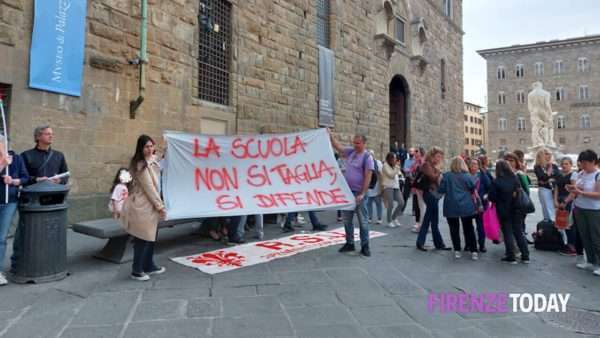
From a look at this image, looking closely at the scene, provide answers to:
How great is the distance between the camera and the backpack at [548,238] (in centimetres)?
582

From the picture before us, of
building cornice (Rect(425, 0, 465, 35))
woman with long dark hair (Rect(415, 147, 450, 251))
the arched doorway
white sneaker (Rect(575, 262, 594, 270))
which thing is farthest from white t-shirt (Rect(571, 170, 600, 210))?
building cornice (Rect(425, 0, 465, 35))

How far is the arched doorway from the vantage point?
18.9 m

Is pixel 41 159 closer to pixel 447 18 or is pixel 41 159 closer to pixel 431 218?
pixel 431 218

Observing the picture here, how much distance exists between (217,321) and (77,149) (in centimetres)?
518

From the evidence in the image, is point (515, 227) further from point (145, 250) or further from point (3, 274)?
point (3, 274)

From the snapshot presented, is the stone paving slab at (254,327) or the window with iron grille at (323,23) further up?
the window with iron grille at (323,23)

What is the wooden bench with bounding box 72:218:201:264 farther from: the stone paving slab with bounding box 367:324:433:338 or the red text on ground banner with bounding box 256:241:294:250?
the stone paving slab with bounding box 367:324:433:338

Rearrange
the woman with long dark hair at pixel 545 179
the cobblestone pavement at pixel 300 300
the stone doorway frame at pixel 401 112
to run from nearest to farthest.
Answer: the cobblestone pavement at pixel 300 300 < the woman with long dark hair at pixel 545 179 < the stone doorway frame at pixel 401 112

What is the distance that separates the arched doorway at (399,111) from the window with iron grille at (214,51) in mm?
11221

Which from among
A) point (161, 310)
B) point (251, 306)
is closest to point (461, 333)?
point (251, 306)

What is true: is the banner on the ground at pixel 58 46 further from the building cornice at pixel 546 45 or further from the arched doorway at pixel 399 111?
the building cornice at pixel 546 45

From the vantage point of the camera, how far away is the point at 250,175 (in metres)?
5.52

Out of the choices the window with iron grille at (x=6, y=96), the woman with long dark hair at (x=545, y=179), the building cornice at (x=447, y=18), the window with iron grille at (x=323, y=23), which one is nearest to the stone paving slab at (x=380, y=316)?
the woman with long dark hair at (x=545, y=179)

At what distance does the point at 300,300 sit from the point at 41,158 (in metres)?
3.48
